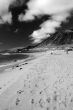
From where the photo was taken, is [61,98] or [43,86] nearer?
[61,98]

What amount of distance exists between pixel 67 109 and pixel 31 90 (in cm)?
300

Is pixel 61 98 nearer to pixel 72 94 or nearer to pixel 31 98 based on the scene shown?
pixel 72 94

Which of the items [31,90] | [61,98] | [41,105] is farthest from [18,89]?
[61,98]

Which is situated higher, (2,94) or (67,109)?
(2,94)

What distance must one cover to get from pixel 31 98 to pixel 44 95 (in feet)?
2.91

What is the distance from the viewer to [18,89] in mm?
7977

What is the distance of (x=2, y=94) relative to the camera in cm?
711

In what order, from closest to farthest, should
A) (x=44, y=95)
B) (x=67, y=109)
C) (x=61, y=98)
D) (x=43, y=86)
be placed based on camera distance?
(x=67, y=109), (x=61, y=98), (x=44, y=95), (x=43, y=86)

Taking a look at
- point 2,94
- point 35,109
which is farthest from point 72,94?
point 2,94

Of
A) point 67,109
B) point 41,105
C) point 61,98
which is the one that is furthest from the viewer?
point 61,98

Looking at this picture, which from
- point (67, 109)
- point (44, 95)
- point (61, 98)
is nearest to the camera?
point (67, 109)

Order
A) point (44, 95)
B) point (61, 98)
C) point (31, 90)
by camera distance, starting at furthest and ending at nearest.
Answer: point (31, 90)
point (44, 95)
point (61, 98)

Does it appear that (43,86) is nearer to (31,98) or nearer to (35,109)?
(31,98)

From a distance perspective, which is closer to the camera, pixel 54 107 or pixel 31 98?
pixel 54 107
